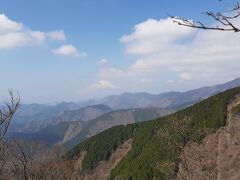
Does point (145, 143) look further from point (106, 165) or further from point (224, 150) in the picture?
point (224, 150)

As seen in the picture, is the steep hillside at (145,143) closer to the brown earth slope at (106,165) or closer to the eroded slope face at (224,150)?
the brown earth slope at (106,165)

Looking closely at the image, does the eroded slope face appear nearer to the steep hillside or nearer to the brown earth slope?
the steep hillside

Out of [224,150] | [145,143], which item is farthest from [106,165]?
[224,150]

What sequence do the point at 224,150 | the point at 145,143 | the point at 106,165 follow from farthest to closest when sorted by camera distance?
1. the point at 106,165
2. the point at 145,143
3. the point at 224,150

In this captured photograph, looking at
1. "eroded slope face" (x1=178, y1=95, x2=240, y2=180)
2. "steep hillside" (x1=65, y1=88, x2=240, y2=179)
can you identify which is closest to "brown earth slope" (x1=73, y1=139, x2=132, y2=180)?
"steep hillside" (x1=65, y1=88, x2=240, y2=179)

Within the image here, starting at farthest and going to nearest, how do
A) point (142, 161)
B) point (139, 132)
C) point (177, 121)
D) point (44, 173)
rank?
point (139, 132), point (142, 161), point (177, 121), point (44, 173)

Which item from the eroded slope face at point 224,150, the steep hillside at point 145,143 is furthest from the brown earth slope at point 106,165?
the eroded slope face at point 224,150

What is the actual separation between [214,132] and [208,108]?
26.9 m

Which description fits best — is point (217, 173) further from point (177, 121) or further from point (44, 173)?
point (44, 173)

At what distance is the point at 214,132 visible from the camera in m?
127

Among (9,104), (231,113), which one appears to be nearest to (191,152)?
(9,104)

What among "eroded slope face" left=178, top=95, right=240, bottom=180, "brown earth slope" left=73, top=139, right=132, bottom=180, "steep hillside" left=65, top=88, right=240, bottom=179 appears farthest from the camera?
"brown earth slope" left=73, top=139, right=132, bottom=180

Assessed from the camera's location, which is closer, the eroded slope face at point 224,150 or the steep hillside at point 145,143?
the eroded slope face at point 224,150

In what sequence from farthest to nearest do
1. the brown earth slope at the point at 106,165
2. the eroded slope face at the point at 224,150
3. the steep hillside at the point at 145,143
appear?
1. the brown earth slope at the point at 106,165
2. the steep hillside at the point at 145,143
3. the eroded slope face at the point at 224,150
